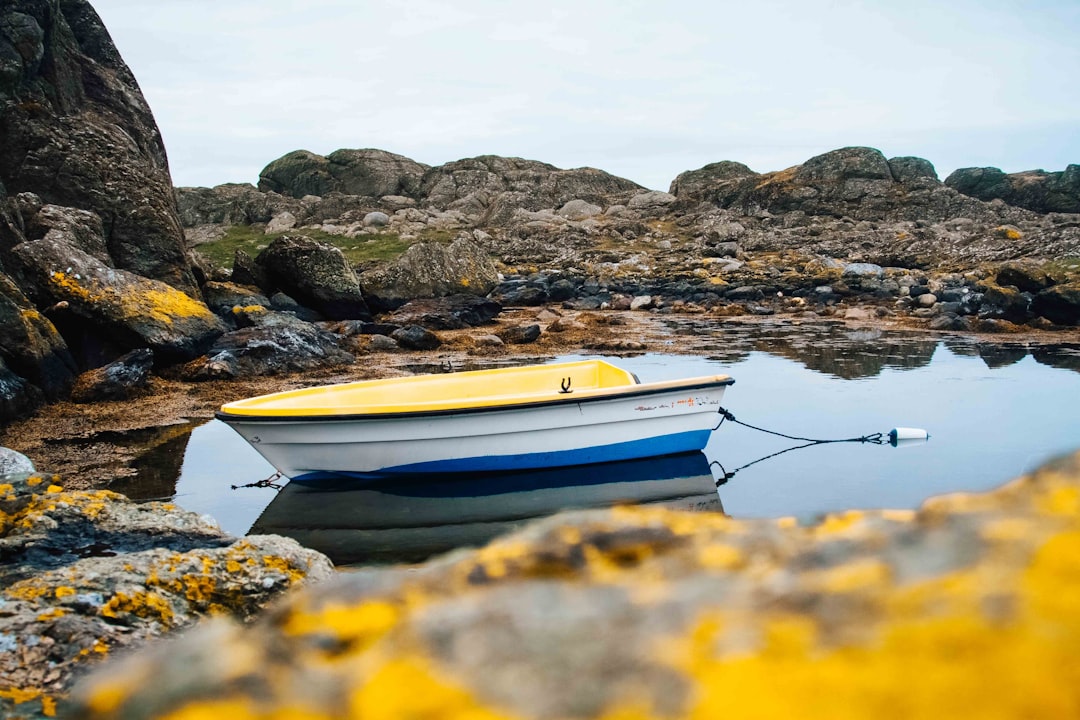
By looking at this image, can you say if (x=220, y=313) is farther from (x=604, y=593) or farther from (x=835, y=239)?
(x=835, y=239)

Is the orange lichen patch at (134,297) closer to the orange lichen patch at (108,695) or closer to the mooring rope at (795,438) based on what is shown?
the mooring rope at (795,438)

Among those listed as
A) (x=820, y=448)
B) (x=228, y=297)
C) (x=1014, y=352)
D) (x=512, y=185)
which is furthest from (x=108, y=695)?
(x=512, y=185)

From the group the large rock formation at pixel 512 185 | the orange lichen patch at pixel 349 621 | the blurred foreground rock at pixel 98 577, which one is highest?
the large rock formation at pixel 512 185

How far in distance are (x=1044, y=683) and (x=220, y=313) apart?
19213 millimetres

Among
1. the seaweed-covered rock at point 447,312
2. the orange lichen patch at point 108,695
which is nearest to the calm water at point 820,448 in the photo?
the orange lichen patch at point 108,695

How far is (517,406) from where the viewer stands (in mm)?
8648

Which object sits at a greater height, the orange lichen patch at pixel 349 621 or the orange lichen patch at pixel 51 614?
the orange lichen patch at pixel 349 621

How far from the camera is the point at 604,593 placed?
4.38 ft

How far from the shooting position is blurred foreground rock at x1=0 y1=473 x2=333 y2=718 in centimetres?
289

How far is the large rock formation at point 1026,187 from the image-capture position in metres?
50.4

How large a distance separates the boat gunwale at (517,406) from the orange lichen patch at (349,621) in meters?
7.09

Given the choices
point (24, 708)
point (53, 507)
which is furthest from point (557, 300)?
point (24, 708)

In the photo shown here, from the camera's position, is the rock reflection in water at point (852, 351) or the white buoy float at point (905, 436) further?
the rock reflection in water at point (852, 351)

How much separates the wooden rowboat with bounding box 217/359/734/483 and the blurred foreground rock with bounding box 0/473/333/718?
10.3ft
